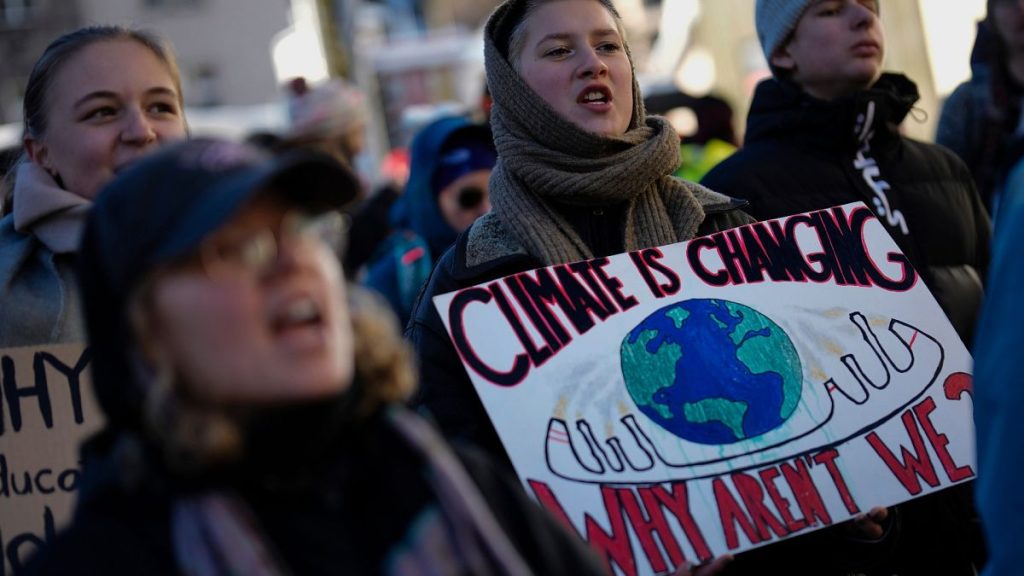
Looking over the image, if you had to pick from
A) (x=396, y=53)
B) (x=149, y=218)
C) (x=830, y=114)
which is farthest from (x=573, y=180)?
(x=396, y=53)

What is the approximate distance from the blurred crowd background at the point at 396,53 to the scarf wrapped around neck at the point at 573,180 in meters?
0.99

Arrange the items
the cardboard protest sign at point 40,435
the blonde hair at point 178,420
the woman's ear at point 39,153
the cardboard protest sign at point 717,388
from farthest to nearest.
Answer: the woman's ear at point 39,153
the cardboard protest sign at point 40,435
the cardboard protest sign at point 717,388
the blonde hair at point 178,420

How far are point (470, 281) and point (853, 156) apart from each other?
1.43m

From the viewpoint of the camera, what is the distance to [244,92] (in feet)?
123

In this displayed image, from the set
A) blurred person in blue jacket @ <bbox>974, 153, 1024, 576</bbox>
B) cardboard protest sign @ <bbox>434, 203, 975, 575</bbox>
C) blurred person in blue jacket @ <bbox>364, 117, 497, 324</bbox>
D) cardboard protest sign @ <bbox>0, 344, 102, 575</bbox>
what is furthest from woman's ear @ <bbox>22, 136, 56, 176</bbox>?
blurred person in blue jacket @ <bbox>974, 153, 1024, 576</bbox>

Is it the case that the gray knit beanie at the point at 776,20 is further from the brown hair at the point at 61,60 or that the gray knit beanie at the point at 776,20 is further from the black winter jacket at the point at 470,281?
the brown hair at the point at 61,60

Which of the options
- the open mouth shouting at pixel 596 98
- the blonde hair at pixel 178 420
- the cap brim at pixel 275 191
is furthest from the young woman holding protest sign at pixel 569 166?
the blonde hair at pixel 178 420

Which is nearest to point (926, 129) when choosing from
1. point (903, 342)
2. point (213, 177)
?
point (903, 342)

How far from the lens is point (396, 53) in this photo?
60.1m

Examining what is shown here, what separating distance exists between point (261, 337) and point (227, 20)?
37544mm

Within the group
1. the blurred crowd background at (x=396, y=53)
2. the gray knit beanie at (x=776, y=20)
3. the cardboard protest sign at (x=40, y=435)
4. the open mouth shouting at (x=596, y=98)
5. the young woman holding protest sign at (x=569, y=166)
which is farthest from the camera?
the blurred crowd background at (x=396, y=53)

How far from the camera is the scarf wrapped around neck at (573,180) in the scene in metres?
→ 3.13

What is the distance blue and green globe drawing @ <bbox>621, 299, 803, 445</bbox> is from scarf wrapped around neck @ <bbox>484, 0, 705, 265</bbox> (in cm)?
27

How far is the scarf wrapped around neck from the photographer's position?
10.3 feet
